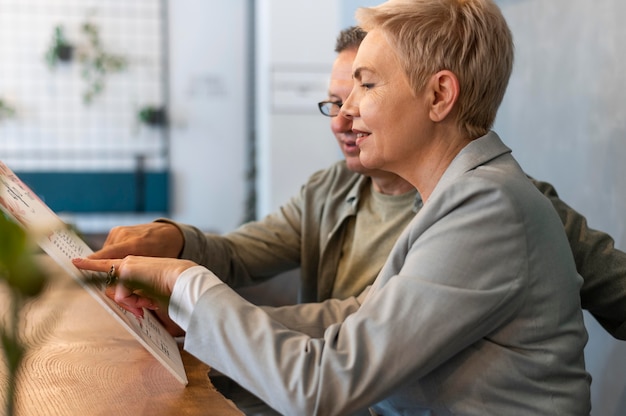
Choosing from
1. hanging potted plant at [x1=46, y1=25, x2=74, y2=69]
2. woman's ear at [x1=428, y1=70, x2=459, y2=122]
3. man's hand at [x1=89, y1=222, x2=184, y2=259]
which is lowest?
man's hand at [x1=89, y1=222, x2=184, y2=259]

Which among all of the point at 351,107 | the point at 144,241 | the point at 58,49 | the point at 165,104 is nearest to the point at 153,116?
the point at 165,104

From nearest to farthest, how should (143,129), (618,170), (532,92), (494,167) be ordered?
(494,167) < (618,170) < (532,92) < (143,129)

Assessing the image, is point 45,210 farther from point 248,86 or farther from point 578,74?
point 248,86

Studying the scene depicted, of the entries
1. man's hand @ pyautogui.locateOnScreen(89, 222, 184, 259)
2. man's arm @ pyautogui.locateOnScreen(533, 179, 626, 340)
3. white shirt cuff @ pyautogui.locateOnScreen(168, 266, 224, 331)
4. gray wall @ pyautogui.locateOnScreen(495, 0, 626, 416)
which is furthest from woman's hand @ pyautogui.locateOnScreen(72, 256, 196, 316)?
gray wall @ pyautogui.locateOnScreen(495, 0, 626, 416)

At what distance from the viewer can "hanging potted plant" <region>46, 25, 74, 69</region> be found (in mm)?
5754

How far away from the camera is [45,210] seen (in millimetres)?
1386

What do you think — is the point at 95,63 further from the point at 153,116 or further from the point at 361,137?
the point at 361,137

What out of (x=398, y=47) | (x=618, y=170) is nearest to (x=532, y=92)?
(x=618, y=170)

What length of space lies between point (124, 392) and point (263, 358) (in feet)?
1.00

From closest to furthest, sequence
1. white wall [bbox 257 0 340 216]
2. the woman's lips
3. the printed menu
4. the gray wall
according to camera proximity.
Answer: the printed menu
the woman's lips
the gray wall
white wall [bbox 257 0 340 216]

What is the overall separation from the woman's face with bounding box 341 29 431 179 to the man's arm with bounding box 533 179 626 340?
42 centimetres

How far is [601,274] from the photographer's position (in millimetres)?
1514

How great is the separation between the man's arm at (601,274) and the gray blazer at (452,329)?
0.31 metres

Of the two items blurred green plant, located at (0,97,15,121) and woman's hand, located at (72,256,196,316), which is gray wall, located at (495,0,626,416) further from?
blurred green plant, located at (0,97,15,121)
